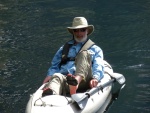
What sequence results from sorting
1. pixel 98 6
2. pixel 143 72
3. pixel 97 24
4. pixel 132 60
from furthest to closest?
pixel 98 6 → pixel 97 24 → pixel 132 60 → pixel 143 72

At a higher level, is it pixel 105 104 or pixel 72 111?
pixel 72 111

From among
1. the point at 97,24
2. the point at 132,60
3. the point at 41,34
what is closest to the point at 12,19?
the point at 41,34

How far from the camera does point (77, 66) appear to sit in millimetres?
6836

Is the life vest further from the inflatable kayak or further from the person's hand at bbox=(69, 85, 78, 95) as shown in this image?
the person's hand at bbox=(69, 85, 78, 95)

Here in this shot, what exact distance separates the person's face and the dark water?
174 centimetres

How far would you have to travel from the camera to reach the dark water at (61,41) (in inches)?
337

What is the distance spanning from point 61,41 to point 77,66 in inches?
239

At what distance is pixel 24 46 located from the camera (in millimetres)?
12609

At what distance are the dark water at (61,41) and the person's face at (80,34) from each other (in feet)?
5.72

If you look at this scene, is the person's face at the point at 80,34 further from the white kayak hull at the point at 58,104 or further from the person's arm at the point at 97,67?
the white kayak hull at the point at 58,104

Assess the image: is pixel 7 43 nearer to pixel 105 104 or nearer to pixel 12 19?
pixel 12 19

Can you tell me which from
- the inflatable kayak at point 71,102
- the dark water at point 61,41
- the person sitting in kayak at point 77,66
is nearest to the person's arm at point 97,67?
the person sitting in kayak at point 77,66

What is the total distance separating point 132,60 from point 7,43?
16.9 feet

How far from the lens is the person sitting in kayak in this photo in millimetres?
6533
